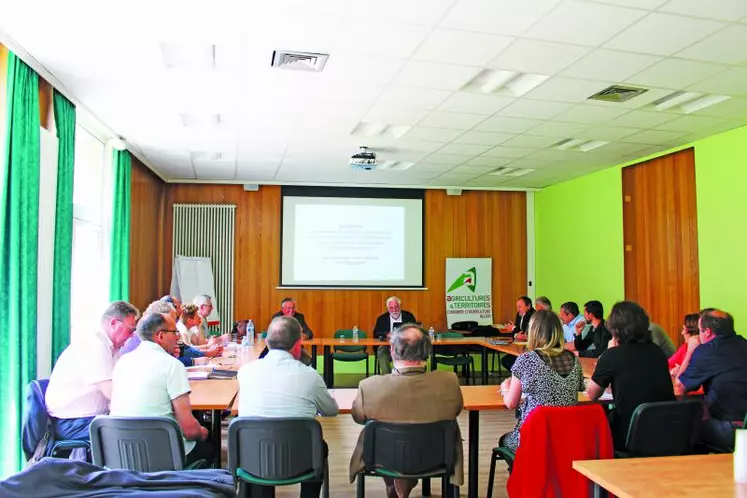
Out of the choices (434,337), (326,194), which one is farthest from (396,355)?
(326,194)

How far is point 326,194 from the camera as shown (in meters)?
9.70

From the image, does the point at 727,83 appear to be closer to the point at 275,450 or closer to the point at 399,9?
the point at 399,9

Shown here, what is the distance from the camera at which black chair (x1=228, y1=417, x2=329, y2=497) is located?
9.36 feet

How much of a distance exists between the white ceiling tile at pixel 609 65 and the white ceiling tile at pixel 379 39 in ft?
4.26

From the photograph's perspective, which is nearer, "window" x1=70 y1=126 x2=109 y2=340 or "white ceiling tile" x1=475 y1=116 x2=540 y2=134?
"white ceiling tile" x1=475 y1=116 x2=540 y2=134

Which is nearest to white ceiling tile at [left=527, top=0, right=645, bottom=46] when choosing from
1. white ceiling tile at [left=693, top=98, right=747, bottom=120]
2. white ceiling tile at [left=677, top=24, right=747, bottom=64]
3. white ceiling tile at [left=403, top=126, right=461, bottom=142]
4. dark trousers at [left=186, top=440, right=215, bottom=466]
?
white ceiling tile at [left=677, top=24, right=747, bottom=64]

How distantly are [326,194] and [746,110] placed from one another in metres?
6.13

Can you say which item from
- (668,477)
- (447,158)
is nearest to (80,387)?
(668,477)

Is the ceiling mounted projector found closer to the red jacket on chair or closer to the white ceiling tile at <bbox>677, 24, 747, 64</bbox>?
the white ceiling tile at <bbox>677, 24, 747, 64</bbox>

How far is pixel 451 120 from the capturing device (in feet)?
18.9

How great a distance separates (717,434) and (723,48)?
102 inches

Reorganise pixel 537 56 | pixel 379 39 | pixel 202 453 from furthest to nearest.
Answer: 1. pixel 537 56
2. pixel 379 39
3. pixel 202 453

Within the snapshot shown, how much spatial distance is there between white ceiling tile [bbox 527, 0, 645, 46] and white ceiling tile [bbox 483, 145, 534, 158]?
3.16 meters

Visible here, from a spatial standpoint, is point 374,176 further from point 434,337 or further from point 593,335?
point 593,335
